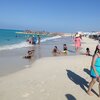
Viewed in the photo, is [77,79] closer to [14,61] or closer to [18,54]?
[14,61]

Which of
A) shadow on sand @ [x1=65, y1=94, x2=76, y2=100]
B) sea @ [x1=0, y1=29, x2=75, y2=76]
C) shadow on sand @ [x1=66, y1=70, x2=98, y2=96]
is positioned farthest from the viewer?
sea @ [x1=0, y1=29, x2=75, y2=76]

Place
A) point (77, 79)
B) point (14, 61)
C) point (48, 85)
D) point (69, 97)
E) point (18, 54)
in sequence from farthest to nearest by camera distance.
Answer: point (18, 54)
point (14, 61)
point (77, 79)
point (48, 85)
point (69, 97)

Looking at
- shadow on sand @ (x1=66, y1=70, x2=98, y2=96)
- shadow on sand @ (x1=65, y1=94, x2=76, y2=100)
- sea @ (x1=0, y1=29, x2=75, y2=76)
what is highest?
shadow on sand @ (x1=65, y1=94, x2=76, y2=100)

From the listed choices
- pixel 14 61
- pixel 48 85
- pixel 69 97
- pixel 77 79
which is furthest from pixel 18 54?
pixel 69 97

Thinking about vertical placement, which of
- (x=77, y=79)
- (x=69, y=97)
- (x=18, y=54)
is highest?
(x=69, y=97)

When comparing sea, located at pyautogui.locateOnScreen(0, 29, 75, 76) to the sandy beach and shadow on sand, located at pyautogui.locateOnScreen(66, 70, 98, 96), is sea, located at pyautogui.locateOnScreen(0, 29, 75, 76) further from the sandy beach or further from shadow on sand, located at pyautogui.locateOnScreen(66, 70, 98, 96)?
shadow on sand, located at pyautogui.locateOnScreen(66, 70, 98, 96)

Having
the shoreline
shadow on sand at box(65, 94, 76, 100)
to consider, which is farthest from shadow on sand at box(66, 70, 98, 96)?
Answer: the shoreline

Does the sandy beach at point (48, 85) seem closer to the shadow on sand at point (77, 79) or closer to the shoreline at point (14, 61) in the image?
the shadow on sand at point (77, 79)

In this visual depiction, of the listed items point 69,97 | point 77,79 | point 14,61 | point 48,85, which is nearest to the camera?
point 69,97

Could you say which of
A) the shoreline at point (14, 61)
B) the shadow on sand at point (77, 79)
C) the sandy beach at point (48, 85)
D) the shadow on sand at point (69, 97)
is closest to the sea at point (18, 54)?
the shoreline at point (14, 61)

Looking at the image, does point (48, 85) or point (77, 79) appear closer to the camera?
point (48, 85)

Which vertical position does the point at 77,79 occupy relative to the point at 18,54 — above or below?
above

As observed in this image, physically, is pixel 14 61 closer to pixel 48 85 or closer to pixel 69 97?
pixel 48 85

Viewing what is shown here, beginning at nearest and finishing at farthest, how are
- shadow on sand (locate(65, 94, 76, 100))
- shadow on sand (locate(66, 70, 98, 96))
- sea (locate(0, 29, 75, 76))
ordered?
shadow on sand (locate(65, 94, 76, 100))
shadow on sand (locate(66, 70, 98, 96))
sea (locate(0, 29, 75, 76))
